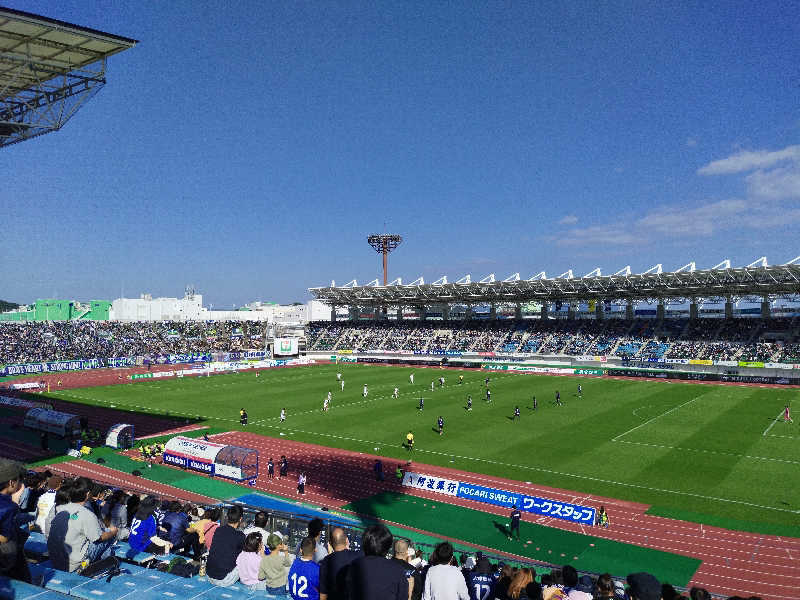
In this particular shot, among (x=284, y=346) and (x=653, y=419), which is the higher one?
(x=284, y=346)

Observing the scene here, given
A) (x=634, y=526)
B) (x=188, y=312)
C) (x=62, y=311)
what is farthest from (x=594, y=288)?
(x=62, y=311)

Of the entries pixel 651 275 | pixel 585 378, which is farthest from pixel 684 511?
pixel 651 275

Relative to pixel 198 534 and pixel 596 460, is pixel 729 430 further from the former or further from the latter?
pixel 198 534

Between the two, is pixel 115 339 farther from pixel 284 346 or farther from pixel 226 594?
pixel 226 594

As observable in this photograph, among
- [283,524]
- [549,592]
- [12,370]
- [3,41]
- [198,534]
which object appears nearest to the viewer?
[549,592]

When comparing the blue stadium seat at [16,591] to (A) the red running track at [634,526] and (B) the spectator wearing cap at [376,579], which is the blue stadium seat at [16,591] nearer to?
(B) the spectator wearing cap at [376,579]

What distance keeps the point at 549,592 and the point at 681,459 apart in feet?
86.0

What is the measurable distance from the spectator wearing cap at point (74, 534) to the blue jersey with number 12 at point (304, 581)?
9.50ft

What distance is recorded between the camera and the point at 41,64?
1772 cm

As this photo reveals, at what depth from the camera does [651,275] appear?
228ft

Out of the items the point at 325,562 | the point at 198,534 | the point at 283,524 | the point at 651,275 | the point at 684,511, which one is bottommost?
the point at 684,511

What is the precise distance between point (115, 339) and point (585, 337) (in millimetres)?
67611

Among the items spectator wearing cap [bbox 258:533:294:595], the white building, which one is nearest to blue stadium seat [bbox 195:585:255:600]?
spectator wearing cap [bbox 258:533:294:595]

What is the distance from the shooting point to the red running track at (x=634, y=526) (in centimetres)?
1764
